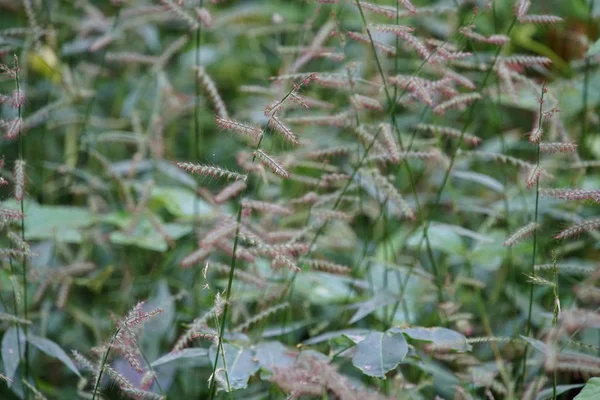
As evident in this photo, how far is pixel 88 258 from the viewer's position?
2.33m

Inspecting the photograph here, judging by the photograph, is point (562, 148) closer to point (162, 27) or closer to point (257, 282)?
point (257, 282)

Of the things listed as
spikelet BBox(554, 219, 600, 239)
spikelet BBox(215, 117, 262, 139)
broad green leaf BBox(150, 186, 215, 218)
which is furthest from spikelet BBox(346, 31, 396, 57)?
broad green leaf BBox(150, 186, 215, 218)

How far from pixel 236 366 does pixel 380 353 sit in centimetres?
30

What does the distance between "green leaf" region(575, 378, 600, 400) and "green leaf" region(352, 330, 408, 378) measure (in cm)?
32

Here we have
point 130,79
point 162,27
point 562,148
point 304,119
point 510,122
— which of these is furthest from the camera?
point 162,27

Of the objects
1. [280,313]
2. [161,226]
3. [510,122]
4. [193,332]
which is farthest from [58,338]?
[510,122]

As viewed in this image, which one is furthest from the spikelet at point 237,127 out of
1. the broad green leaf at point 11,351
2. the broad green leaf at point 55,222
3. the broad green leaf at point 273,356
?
the broad green leaf at point 55,222

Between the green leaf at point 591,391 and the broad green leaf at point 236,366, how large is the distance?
2.04ft

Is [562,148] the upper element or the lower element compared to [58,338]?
upper

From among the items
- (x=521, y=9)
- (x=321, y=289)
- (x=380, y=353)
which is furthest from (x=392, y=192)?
(x=321, y=289)

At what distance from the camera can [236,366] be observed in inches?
51.8

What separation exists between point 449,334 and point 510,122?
7.26 feet

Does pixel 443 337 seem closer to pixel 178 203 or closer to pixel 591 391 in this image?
pixel 591 391

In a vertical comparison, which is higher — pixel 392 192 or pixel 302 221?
pixel 392 192
